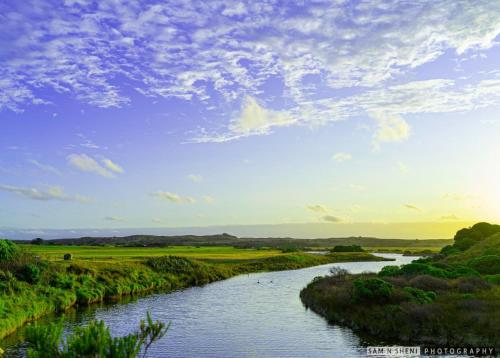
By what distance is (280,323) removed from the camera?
140ft

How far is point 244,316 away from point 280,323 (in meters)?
5.06

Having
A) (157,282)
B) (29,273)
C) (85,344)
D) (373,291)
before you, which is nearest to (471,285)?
(373,291)

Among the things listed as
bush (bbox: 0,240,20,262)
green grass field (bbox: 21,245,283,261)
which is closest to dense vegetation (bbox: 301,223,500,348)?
bush (bbox: 0,240,20,262)

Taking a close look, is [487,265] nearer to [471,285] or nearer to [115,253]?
[471,285]

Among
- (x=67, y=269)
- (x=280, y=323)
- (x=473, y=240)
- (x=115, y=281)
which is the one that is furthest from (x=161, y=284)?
(x=473, y=240)

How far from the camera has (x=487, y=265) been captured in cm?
5791

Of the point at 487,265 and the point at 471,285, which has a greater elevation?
the point at 487,265

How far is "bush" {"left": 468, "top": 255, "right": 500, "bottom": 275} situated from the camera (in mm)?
55781

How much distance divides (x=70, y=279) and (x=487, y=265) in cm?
5184

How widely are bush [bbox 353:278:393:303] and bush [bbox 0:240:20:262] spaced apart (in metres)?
38.8

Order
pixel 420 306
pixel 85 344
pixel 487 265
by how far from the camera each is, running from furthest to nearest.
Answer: pixel 487 265, pixel 420 306, pixel 85 344

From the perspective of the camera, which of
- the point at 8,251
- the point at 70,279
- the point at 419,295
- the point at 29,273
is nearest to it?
the point at 419,295

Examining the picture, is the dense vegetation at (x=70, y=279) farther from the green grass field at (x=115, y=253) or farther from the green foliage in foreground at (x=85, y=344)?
the green foliage in foreground at (x=85, y=344)

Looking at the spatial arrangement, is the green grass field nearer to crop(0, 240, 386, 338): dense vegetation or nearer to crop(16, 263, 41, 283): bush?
crop(0, 240, 386, 338): dense vegetation
